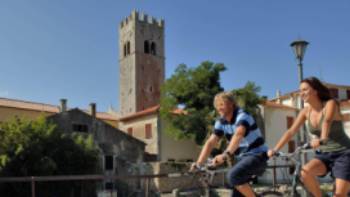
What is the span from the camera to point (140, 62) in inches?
2500

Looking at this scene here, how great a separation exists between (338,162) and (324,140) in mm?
303

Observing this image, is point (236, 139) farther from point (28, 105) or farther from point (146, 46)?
point (146, 46)

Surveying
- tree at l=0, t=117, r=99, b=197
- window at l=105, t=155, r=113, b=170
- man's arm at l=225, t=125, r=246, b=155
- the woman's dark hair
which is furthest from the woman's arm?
window at l=105, t=155, r=113, b=170

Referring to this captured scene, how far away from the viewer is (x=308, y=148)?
4.02m

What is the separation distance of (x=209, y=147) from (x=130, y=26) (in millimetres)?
62222

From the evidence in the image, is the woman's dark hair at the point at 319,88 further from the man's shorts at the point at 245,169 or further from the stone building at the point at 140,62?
the stone building at the point at 140,62

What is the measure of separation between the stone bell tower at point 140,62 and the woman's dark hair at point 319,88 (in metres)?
56.2

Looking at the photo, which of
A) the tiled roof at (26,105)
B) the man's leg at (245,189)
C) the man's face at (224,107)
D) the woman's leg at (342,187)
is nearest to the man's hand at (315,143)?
the woman's leg at (342,187)

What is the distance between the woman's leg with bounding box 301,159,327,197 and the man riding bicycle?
0.43 m

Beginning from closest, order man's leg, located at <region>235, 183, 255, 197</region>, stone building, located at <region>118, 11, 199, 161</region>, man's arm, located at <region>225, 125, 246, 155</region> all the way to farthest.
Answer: man's arm, located at <region>225, 125, 246, 155</region>
man's leg, located at <region>235, 183, 255, 197</region>
stone building, located at <region>118, 11, 199, 161</region>

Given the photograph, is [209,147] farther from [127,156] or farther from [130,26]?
[130,26]

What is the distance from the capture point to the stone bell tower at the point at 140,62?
61.5m

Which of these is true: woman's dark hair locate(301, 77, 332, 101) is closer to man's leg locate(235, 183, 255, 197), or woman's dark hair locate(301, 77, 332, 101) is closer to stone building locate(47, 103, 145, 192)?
man's leg locate(235, 183, 255, 197)

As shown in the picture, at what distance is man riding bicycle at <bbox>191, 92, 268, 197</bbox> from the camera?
13.7 ft
